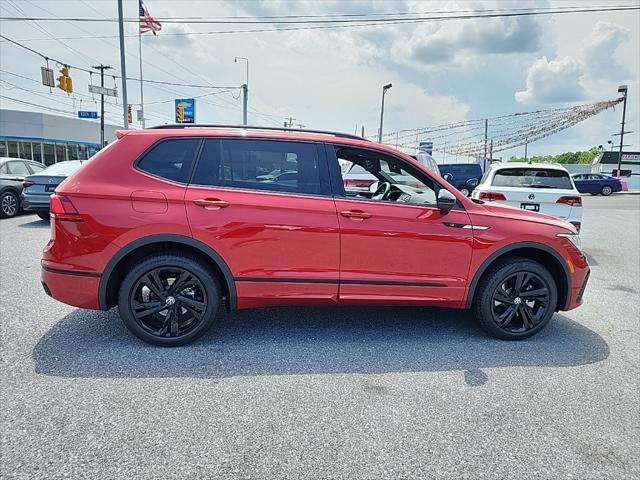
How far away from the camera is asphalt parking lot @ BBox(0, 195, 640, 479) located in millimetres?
2209

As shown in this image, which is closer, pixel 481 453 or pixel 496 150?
pixel 481 453

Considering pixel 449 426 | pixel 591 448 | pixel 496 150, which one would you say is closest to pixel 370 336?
pixel 449 426

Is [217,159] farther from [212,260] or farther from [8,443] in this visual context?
[8,443]

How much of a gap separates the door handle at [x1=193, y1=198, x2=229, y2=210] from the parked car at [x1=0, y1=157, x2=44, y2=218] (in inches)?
388

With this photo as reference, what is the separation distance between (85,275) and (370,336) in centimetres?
251

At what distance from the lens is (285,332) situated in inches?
152

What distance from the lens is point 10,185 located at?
34.5 ft

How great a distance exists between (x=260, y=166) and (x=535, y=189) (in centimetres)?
539

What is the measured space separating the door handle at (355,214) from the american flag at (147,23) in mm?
20115

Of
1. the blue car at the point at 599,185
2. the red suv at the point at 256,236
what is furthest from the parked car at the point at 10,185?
the blue car at the point at 599,185

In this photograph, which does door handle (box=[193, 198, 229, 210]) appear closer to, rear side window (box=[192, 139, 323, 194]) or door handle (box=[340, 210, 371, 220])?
rear side window (box=[192, 139, 323, 194])

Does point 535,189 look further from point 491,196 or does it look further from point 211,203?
point 211,203

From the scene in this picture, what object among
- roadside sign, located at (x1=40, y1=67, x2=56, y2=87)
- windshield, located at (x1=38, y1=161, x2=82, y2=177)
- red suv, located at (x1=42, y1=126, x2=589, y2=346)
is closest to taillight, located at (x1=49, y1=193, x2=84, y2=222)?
red suv, located at (x1=42, y1=126, x2=589, y2=346)

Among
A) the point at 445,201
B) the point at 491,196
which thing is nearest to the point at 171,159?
the point at 445,201
